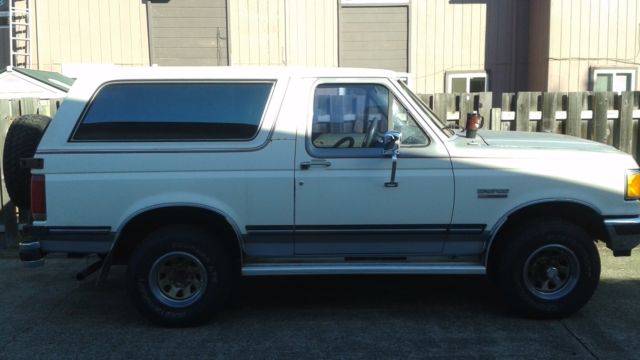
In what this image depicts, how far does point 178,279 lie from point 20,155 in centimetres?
166

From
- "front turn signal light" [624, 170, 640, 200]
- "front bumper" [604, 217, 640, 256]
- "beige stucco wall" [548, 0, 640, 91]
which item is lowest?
"front bumper" [604, 217, 640, 256]

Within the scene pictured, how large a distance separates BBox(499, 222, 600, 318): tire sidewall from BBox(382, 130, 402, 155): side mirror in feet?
3.88

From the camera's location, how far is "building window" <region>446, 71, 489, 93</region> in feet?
42.0

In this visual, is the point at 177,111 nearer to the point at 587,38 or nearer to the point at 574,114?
the point at 574,114

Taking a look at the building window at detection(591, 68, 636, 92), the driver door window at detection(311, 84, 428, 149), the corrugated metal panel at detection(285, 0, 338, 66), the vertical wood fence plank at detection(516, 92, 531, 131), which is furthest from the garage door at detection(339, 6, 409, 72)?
the driver door window at detection(311, 84, 428, 149)

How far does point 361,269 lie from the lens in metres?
4.93

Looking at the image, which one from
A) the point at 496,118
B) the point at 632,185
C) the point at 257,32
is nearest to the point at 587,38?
the point at 496,118

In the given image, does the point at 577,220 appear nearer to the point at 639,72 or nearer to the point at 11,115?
the point at 11,115

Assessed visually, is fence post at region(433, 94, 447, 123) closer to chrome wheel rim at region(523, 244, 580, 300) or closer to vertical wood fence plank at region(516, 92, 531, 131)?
vertical wood fence plank at region(516, 92, 531, 131)

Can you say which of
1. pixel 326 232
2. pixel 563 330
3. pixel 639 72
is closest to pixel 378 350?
pixel 326 232

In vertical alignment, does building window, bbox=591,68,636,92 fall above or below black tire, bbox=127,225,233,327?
above

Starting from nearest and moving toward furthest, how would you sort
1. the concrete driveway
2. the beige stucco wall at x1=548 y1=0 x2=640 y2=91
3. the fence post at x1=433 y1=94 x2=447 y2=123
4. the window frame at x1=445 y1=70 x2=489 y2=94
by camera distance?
the concrete driveway < the fence post at x1=433 y1=94 x2=447 y2=123 < the beige stucco wall at x1=548 y1=0 x2=640 y2=91 < the window frame at x1=445 y1=70 x2=489 y2=94

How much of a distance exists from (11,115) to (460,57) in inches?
334

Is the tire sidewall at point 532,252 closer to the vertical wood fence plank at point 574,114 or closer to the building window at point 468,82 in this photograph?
the vertical wood fence plank at point 574,114
